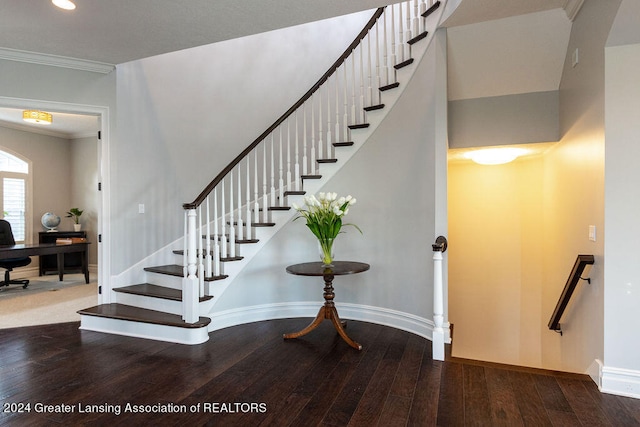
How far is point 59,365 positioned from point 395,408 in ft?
8.55

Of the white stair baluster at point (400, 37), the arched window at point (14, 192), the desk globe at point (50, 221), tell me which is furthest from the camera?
the desk globe at point (50, 221)

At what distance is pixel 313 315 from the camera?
4.04 m

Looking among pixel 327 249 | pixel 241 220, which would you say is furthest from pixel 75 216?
pixel 327 249

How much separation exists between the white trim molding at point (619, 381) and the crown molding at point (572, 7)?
2589 mm

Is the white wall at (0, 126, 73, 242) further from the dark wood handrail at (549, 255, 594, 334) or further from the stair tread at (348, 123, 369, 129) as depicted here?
the dark wood handrail at (549, 255, 594, 334)

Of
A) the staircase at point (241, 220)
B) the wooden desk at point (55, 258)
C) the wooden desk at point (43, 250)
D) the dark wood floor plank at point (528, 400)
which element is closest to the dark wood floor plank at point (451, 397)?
the dark wood floor plank at point (528, 400)

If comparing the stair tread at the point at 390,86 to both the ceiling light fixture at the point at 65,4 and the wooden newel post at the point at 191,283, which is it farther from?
the ceiling light fixture at the point at 65,4

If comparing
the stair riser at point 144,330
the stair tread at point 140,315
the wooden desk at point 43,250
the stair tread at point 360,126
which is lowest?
the stair riser at point 144,330

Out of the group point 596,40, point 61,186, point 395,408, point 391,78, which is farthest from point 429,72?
point 61,186

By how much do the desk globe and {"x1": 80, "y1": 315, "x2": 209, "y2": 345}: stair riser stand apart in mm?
3850

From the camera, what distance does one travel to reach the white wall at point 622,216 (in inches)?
92.3

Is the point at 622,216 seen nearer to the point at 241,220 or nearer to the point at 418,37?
the point at 418,37

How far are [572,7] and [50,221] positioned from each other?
26.6ft

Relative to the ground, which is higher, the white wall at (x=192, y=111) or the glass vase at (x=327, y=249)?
the white wall at (x=192, y=111)
